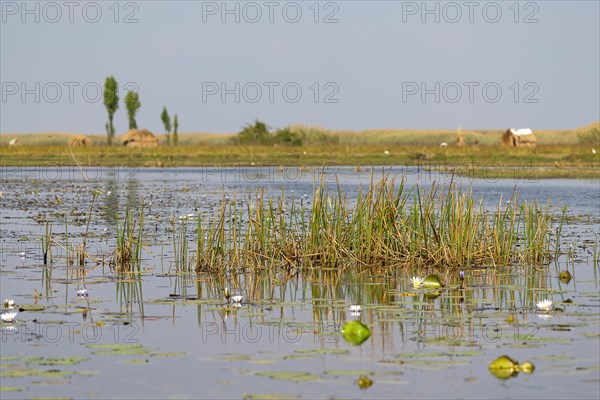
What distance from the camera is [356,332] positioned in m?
8.15

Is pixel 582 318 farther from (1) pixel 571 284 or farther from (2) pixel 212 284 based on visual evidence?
(2) pixel 212 284

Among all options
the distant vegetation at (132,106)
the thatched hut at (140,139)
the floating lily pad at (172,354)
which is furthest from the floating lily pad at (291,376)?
the distant vegetation at (132,106)

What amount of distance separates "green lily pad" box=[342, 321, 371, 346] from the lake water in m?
0.06

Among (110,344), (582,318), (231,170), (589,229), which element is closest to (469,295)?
(582,318)

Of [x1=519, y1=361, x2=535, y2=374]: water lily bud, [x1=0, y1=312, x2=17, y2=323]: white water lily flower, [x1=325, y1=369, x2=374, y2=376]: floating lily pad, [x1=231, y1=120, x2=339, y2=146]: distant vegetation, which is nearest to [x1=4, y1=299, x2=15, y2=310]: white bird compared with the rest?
[x1=0, y1=312, x2=17, y2=323]: white water lily flower

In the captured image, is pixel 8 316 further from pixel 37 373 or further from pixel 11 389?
pixel 11 389

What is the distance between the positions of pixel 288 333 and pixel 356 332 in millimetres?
648

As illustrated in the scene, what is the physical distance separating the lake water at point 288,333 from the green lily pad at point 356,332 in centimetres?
6

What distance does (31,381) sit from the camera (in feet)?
22.4

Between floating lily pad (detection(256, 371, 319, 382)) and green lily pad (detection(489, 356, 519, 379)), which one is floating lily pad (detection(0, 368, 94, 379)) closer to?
floating lily pad (detection(256, 371, 319, 382))

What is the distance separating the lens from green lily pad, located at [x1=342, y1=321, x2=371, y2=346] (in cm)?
810

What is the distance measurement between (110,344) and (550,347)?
3.45m

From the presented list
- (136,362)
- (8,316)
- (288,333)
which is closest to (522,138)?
(288,333)

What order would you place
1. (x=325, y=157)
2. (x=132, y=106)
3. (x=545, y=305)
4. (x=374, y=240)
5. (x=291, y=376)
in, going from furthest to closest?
(x=132, y=106) < (x=325, y=157) < (x=374, y=240) < (x=545, y=305) < (x=291, y=376)
